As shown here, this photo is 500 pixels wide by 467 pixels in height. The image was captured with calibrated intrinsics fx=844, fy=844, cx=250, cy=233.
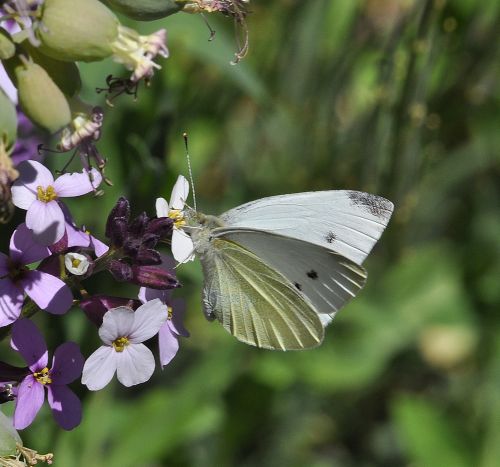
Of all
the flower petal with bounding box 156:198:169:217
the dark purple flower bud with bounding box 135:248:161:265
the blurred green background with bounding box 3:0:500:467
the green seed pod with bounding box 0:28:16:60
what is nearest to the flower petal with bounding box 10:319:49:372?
the dark purple flower bud with bounding box 135:248:161:265

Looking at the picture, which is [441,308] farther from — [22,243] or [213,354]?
[22,243]

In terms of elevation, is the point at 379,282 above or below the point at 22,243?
below

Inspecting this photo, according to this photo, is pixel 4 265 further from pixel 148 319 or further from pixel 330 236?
pixel 330 236

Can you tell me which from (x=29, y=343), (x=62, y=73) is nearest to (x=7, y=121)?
(x=62, y=73)

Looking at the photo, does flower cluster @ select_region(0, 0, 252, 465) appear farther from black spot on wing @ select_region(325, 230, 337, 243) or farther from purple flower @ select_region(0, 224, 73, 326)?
black spot on wing @ select_region(325, 230, 337, 243)

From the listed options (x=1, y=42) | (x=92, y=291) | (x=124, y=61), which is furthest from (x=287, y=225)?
(x=1, y=42)

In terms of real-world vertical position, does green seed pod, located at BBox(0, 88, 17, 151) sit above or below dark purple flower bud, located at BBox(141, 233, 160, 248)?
above
